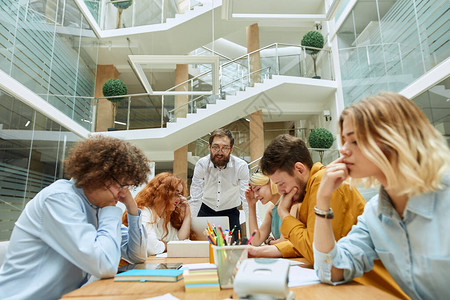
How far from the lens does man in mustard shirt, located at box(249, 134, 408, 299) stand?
1.28 metres

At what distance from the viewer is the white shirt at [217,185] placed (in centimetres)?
356

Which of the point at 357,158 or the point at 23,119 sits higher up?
the point at 23,119

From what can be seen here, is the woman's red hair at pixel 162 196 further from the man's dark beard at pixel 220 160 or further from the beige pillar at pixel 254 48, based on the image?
the beige pillar at pixel 254 48

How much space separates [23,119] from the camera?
4809 millimetres

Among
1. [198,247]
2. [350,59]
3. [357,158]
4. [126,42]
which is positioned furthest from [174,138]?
[357,158]

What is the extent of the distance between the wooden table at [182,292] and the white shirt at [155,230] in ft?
3.38

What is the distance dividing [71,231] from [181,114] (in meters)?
6.58

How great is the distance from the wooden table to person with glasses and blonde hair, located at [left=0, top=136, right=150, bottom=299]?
16 centimetres

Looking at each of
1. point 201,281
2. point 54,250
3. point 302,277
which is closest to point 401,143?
point 302,277

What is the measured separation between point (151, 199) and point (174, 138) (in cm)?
553

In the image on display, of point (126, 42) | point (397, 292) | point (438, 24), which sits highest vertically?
point (126, 42)

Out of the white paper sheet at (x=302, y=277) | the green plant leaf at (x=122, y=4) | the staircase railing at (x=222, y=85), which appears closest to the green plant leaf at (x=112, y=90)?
the staircase railing at (x=222, y=85)

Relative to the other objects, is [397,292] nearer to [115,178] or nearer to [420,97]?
[115,178]

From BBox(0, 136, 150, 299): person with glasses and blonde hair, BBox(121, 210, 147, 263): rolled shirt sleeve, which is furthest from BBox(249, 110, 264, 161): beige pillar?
BBox(0, 136, 150, 299): person with glasses and blonde hair
